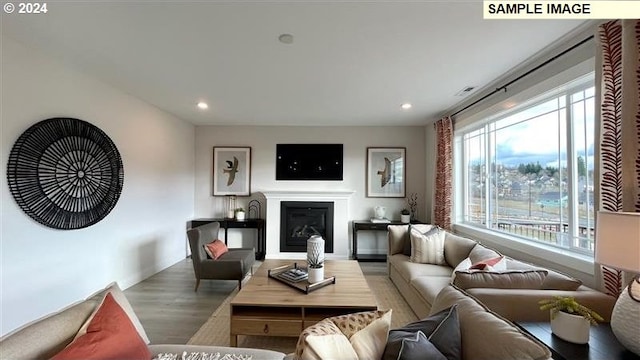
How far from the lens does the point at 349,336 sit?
43.5 inches

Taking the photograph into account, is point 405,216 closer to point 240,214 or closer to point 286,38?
point 240,214

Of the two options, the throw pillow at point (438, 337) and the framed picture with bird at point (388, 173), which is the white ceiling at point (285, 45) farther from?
the throw pillow at point (438, 337)

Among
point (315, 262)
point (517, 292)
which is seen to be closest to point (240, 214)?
point (315, 262)

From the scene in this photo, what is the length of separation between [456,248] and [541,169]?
3.86 feet

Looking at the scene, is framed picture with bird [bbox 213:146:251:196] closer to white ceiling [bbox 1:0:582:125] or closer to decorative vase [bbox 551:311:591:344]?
white ceiling [bbox 1:0:582:125]

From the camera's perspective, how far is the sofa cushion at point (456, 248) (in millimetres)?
3008

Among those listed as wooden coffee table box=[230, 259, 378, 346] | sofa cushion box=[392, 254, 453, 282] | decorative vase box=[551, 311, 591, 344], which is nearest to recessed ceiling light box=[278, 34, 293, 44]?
wooden coffee table box=[230, 259, 378, 346]

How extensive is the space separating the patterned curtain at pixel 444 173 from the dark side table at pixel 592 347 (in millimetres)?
2783

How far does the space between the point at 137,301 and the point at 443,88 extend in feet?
14.5

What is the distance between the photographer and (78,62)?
269 centimetres

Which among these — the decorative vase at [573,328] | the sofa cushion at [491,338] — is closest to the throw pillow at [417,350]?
the sofa cushion at [491,338]

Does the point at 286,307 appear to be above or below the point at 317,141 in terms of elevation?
below

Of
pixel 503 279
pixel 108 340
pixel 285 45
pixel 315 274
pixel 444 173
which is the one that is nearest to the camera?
pixel 108 340

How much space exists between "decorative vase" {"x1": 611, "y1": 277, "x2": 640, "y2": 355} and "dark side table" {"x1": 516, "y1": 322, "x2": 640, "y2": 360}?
5 centimetres
